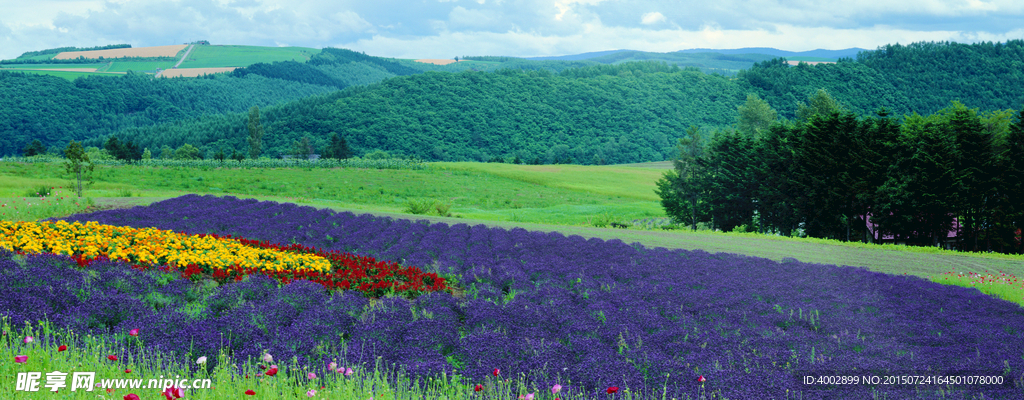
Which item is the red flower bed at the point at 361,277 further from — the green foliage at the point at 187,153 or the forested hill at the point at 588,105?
the forested hill at the point at 588,105

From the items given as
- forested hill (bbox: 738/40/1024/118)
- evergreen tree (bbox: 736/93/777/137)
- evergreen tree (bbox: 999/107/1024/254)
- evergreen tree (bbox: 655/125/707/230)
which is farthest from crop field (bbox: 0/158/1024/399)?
forested hill (bbox: 738/40/1024/118)

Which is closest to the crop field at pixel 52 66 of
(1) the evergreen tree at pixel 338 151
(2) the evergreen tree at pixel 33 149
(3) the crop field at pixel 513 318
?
(2) the evergreen tree at pixel 33 149

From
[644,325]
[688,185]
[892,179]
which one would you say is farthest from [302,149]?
[644,325]

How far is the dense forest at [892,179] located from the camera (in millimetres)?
22656

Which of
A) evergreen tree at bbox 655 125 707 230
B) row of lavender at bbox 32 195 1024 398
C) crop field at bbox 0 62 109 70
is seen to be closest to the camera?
row of lavender at bbox 32 195 1024 398

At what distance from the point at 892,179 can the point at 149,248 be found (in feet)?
81.3

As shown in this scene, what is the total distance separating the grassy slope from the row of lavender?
4.62m

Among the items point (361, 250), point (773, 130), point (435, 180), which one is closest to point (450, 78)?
point (435, 180)

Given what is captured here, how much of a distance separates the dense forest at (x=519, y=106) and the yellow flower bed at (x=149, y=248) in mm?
106531

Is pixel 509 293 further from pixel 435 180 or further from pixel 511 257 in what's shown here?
pixel 435 180

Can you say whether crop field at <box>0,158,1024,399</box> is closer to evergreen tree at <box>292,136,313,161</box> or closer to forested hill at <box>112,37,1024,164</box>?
evergreen tree at <box>292,136,313,161</box>

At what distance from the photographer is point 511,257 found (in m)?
14.3

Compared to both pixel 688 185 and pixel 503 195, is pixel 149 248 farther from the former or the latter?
pixel 503 195

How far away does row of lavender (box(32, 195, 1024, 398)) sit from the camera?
657 cm
